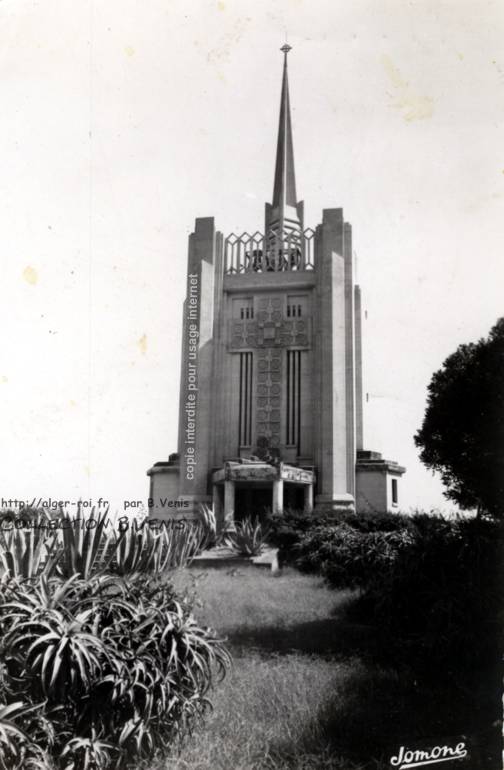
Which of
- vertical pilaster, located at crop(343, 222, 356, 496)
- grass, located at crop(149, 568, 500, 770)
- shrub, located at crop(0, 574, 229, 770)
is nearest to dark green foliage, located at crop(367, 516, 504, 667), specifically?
grass, located at crop(149, 568, 500, 770)

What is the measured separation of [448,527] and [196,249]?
88.6 feet

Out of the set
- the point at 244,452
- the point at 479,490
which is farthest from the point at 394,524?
the point at 244,452

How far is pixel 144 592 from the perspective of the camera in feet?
17.5

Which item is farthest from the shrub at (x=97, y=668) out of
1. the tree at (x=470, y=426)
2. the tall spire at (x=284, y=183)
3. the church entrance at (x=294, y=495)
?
the tall spire at (x=284, y=183)

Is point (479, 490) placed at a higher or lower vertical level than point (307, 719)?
higher

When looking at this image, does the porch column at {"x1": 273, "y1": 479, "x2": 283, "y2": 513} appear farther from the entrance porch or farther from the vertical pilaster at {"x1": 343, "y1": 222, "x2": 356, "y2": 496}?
the vertical pilaster at {"x1": 343, "y1": 222, "x2": 356, "y2": 496}

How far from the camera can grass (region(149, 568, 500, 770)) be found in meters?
5.16

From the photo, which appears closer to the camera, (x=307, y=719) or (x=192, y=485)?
(x=307, y=719)

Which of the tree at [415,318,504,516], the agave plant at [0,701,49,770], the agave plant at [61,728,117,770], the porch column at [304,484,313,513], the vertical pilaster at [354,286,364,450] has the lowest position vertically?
the agave plant at [61,728,117,770]

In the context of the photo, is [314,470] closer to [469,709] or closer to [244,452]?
[244,452]

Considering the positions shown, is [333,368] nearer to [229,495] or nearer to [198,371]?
[198,371]

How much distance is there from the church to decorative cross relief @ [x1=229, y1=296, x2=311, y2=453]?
5 cm

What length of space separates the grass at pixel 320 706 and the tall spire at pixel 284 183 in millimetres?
29624

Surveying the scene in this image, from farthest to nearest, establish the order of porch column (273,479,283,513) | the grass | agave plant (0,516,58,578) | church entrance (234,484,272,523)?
church entrance (234,484,272,523) → porch column (273,479,283,513) → agave plant (0,516,58,578) → the grass
